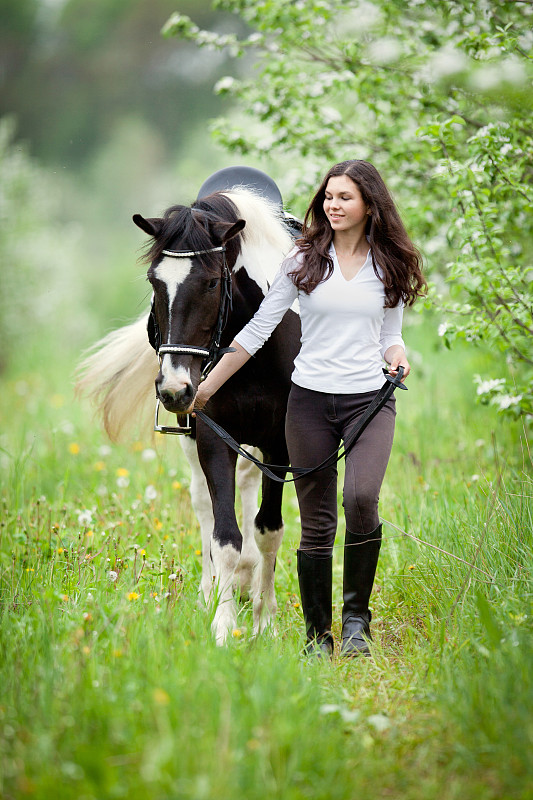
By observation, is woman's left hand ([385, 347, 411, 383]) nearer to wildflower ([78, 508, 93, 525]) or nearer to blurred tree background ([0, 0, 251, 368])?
wildflower ([78, 508, 93, 525])

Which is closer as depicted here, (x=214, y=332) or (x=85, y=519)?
(x=214, y=332)

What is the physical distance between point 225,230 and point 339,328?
662 mm

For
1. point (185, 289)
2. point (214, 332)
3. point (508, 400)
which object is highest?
point (185, 289)

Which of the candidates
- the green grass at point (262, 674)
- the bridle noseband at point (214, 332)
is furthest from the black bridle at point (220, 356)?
the green grass at point (262, 674)

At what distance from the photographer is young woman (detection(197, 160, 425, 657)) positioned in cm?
334

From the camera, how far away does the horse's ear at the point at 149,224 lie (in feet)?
11.0

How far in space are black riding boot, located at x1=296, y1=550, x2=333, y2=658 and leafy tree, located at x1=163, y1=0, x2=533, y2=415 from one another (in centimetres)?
156

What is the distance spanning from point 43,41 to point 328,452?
45.5 meters

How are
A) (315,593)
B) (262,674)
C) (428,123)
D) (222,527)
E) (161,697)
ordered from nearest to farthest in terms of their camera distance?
(161,697), (262,674), (315,593), (222,527), (428,123)

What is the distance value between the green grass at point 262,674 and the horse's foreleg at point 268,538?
141mm

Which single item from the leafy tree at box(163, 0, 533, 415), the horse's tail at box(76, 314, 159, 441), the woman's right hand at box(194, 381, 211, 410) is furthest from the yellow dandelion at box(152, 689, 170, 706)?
the horse's tail at box(76, 314, 159, 441)

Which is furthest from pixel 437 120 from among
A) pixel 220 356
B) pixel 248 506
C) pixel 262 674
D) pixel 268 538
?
pixel 262 674

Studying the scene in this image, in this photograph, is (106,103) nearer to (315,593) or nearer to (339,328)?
(339,328)

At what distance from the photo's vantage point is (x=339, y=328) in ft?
11.0
